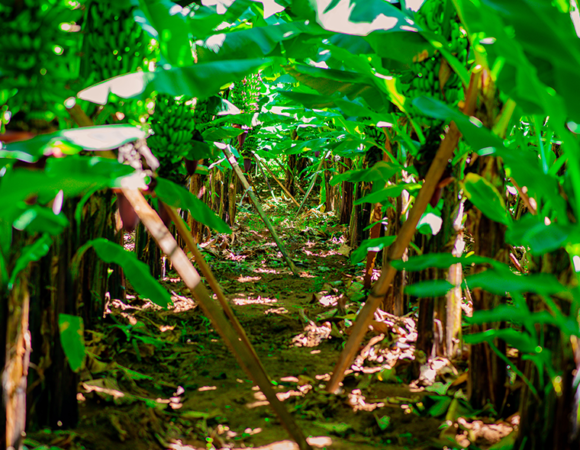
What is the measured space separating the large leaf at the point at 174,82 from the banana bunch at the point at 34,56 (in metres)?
0.14

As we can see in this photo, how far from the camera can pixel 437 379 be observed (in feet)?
6.81

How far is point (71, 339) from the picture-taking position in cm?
133

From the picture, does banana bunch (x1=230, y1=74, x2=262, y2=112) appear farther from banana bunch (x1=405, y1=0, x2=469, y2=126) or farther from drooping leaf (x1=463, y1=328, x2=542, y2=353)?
drooping leaf (x1=463, y1=328, x2=542, y2=353)

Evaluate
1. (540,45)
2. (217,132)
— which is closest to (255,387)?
(540,45)

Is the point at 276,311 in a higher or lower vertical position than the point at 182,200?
lower

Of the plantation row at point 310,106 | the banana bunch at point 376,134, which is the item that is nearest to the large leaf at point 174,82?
the plantation row at point 310,106

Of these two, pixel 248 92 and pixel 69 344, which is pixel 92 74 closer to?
pixel 69 344

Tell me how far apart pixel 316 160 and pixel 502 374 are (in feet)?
28.8

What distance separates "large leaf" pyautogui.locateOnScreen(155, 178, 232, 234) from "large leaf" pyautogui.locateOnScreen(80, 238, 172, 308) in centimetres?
28

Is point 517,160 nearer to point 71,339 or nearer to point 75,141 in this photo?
point 75,141

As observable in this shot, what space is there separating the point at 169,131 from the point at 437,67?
4.23ft

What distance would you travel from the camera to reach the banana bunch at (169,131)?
6.48 ft

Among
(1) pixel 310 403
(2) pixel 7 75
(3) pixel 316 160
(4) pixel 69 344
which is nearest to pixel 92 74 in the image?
(2) pixel 7 75

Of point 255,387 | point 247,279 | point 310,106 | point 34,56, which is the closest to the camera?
point 34,56
